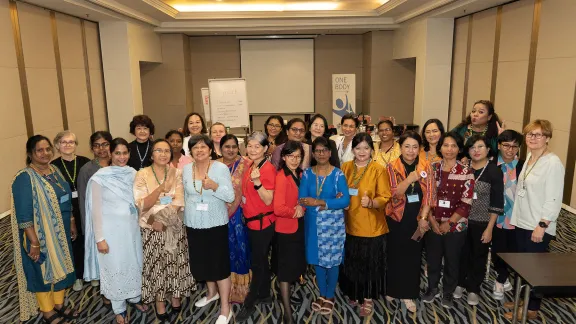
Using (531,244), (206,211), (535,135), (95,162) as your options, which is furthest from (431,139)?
(95,162)

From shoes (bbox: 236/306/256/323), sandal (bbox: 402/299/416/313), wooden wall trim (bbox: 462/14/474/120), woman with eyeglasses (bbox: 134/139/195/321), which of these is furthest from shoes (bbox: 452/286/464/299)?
wooden wall trim (bbox: 462/14/474/120)

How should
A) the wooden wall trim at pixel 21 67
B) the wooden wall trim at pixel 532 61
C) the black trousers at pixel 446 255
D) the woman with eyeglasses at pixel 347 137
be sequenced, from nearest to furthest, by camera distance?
the black trousers at pixel 446 255, the woman with eyeglasses at pixel 347 137, the wooden wall trim at pixel 21 67, the wooden wall trim at pixel 532 61

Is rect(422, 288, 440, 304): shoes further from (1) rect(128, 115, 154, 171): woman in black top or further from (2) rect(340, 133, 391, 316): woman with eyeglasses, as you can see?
(1) rect(128, 115, 154, 171): woman in black top

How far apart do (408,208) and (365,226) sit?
14.8 inches

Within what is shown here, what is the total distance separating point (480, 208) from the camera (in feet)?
10.2

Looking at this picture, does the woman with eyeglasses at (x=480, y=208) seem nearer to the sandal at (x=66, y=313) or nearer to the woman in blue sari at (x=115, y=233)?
the woman in blue sari at (x=115, y=233)

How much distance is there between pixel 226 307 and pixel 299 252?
75 centimetres

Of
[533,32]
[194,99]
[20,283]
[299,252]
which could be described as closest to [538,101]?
[533,32]

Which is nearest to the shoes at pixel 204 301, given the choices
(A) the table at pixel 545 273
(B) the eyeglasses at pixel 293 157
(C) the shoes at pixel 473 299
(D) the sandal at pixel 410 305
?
(B) the eyeglasses at pixel 293 157

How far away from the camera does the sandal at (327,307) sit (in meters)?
3.25

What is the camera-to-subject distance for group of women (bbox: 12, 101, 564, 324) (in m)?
2.89

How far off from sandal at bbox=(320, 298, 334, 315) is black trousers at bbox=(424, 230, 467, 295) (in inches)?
34.4

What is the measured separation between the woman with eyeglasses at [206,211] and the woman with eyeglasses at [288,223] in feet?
1.27

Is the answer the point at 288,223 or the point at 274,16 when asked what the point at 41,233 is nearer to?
the point at 288,223
